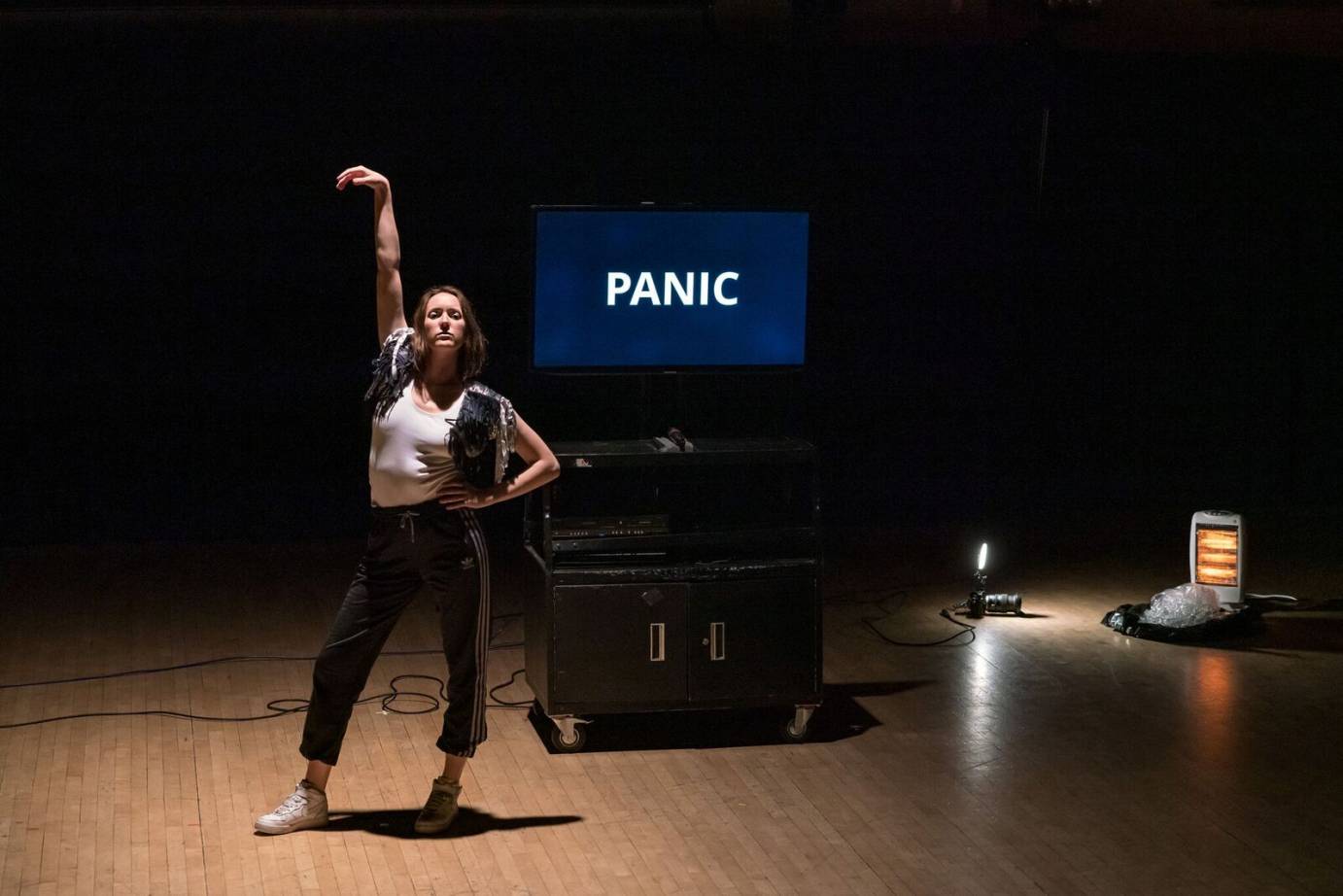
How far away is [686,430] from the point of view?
5.65m

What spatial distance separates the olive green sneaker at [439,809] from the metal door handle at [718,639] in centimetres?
104

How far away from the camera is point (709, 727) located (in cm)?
563

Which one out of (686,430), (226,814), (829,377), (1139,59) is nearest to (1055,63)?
(1139,59)

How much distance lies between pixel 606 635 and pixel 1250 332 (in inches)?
259

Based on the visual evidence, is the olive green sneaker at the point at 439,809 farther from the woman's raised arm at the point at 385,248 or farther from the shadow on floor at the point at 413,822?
the woman's raised arm at the point at 385,248

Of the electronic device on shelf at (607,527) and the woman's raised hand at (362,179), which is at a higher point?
the woman's raised hand at (362,179)

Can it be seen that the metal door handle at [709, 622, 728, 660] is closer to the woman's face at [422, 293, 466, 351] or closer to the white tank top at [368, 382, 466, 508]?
the white tank top at [368, 382, 466, 508]

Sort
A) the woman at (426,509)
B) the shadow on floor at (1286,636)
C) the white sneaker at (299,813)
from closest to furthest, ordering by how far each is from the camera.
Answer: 1. the woman at (426,509)
2. the white sneaker at (299,813)
3. the shadow on floor at (1286,636)

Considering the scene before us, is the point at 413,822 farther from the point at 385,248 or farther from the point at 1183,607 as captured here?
the point at 1183,607

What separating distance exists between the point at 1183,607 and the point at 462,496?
139 inches

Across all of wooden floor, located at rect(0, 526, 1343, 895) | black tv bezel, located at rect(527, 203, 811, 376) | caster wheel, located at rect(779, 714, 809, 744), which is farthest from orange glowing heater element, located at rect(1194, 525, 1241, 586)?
caster wheel, located at rect(779, 714, 809, 744)

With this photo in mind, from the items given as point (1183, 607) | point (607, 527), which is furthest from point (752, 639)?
point (1183, 607)

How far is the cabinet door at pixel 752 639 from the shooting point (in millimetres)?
5391

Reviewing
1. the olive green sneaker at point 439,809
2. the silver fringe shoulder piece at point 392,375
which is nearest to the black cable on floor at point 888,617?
the olive green sneaker at point 439,809
